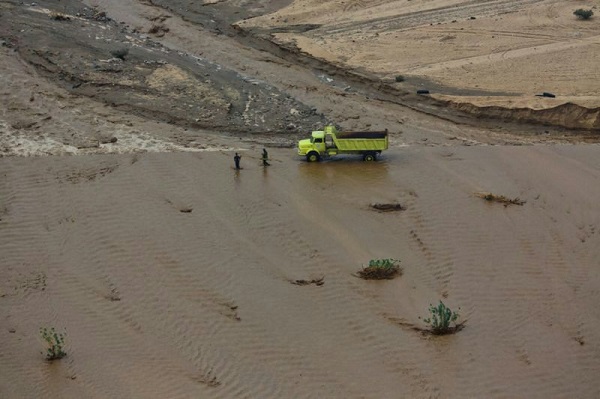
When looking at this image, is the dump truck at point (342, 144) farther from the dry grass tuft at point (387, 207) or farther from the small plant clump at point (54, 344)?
the small plant clump at point (54, 344)

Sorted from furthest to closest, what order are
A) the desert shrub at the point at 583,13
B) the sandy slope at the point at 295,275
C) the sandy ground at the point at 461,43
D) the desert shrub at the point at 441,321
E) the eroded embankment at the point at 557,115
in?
the desert shrub at the point at 583,13
the sandy ground at the point at 461,43
the eroded embankment at the point at 557,115
the desert shrub at the point at 441,321
the sandy slope at the point at 295,275

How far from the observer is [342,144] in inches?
795

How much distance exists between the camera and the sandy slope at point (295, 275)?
1237cm

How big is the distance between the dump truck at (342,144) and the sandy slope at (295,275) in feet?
1.18

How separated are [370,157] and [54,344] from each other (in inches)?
402

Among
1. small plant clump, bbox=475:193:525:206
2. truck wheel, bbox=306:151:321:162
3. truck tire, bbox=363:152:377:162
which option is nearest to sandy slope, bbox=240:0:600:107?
truck tire, bbox=363:152:377:162

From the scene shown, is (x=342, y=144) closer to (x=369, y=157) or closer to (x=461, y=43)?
(x=369, y=157)

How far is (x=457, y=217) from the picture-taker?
57.9ft

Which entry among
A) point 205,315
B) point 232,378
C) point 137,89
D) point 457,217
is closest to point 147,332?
point 205,315

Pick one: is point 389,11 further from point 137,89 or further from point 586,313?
point 586,313

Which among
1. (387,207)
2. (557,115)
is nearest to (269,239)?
(387,207)

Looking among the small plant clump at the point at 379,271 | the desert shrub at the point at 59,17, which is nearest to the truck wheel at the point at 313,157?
the small plant clump at the point at 379,271

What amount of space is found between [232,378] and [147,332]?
1.96m

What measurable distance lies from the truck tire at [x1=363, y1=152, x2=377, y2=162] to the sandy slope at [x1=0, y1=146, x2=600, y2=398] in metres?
0.23
